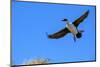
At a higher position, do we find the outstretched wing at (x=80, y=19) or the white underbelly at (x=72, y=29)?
the outstretched wing at (x=80, y=19)

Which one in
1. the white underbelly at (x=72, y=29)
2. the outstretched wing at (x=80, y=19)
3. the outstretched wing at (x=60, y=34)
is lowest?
the outstretched wing at (x=60, y=34)

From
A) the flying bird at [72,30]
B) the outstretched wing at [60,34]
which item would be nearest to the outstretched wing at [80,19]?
the flying bird at [72,30]

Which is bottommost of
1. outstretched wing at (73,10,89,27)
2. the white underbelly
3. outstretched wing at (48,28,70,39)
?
outstretched wing at (48,28,70,39)

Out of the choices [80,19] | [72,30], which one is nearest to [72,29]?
[72,30]

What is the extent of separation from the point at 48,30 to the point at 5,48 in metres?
0.51

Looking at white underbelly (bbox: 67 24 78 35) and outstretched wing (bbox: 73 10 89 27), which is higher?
outstretched wing (bbox: 73 10 89 27)

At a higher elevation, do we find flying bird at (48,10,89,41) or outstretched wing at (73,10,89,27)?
outstretched wing at (73,10,89,27)

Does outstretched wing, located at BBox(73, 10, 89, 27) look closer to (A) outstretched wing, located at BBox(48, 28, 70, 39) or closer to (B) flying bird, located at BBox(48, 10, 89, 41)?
(B) flying bird, located at BBox(48, 10, 89, 41)

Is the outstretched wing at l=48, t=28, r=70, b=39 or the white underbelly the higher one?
the white underbelly

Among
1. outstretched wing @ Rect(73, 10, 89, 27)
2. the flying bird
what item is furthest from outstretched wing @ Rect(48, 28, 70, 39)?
outstretched wing @ Rect(73, 10, 89, 27)

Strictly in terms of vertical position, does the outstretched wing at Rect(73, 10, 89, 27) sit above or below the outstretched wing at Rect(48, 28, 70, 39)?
above

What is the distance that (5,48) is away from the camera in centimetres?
230

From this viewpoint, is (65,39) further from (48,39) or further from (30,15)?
(30,15)

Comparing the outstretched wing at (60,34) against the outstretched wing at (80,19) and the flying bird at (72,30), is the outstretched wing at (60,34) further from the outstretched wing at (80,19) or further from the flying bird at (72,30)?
the outstretched wing at (80,19)
